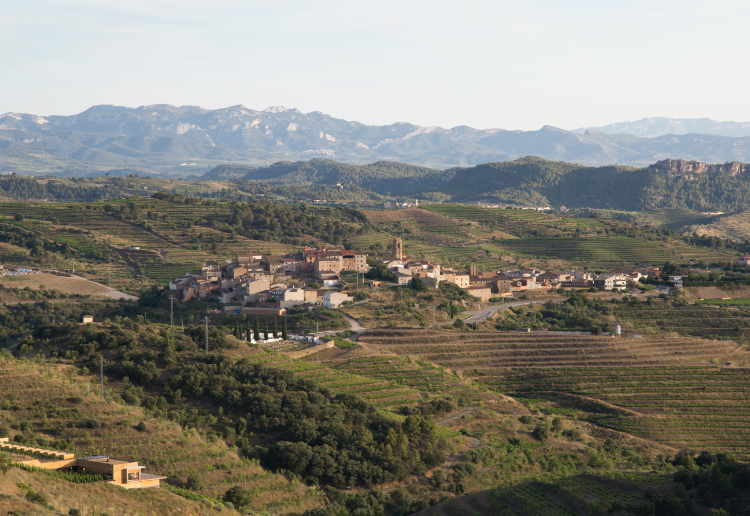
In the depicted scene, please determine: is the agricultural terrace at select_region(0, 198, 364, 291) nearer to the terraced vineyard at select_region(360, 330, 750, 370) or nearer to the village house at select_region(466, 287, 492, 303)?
the village house at select_region(466, 287, 492, 303)

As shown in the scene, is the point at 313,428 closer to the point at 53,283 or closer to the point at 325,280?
the point at 325,280

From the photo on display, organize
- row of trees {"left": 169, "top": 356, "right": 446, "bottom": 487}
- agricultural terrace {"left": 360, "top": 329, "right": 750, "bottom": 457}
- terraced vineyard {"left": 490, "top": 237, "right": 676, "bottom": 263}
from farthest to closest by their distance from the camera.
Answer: terraced vineyard {"left": 490, "top": 237, "right": 676, "bottom": 263}
agricultural terrace {"left": 360, "top": 329, "right": 750, "bottom": 457}
row of trees {"left": 169, "top": 356, "right": 446, "bottom": 487}

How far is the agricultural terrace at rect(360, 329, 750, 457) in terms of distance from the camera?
139 ft

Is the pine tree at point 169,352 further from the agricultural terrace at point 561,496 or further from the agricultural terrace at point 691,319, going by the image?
the agricultural terrace at point 691,319

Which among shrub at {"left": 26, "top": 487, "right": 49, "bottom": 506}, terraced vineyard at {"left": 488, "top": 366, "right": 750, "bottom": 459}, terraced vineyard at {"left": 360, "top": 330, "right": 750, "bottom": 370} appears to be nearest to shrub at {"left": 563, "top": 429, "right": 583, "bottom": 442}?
terraced vineyard at {"left": 488, "top": 366, "right": 750, "bottom": 459}

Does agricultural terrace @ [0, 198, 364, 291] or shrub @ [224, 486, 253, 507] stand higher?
agricultural terrace @ [0, 198, 364, 291]

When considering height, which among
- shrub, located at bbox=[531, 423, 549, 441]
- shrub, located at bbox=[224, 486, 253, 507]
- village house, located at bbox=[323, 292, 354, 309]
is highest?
village house, located at bbox=[323, 292, 354, 309]

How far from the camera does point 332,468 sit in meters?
31.4

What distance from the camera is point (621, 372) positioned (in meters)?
48.4

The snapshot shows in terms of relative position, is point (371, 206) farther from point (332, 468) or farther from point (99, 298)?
point (332, 468)

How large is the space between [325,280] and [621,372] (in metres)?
27.4

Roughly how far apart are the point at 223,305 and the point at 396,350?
58.3ft

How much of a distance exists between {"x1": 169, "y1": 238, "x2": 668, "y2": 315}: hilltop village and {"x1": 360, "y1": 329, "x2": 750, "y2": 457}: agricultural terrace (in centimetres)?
1055

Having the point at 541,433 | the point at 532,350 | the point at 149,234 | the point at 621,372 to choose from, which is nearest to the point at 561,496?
the point at 541,433
